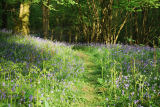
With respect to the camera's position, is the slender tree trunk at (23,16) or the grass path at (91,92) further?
the slender tree trunk at (23,16)

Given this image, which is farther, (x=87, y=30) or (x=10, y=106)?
(x=87, y=30)

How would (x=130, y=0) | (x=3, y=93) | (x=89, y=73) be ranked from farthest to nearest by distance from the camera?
1. (x=130, y=0)
2. (x=89, y=73)
3. (x=3, y=93)

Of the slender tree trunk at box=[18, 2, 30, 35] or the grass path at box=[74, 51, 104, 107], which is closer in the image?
the grass path at box=[74, 51, 104, 107]

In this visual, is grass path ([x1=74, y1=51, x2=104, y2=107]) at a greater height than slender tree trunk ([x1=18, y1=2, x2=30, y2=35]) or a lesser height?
lesser

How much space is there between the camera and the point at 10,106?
298 centimetres

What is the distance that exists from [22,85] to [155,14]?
1716 cm

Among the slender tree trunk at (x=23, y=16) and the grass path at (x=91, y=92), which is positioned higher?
the slender tree trunk at (x=23, y=16)

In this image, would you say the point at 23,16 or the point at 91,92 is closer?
the point at 91,92

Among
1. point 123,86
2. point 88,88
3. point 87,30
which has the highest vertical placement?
point 87,30

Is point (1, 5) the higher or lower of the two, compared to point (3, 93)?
higher

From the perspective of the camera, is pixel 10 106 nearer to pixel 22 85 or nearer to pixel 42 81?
pixel 22 85

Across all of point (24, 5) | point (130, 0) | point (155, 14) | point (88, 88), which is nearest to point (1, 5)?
point (24, 5)

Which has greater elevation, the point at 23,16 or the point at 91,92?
the point at 23,16

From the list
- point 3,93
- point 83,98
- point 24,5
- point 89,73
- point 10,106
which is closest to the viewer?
point 10,106
